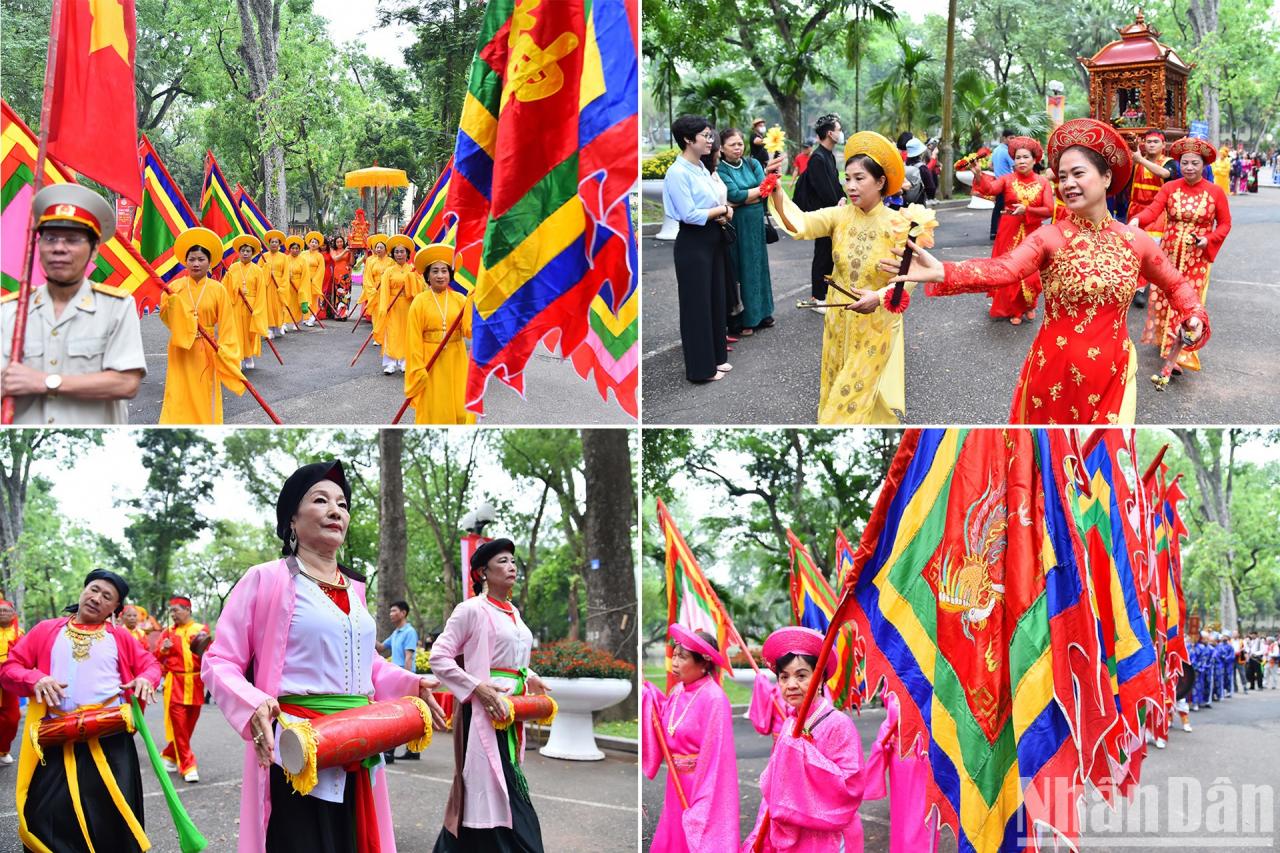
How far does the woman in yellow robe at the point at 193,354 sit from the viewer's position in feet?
26.7

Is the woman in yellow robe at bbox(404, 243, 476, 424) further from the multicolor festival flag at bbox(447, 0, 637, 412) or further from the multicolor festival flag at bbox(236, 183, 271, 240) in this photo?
the multicolor festival flag at bbox(236, 183, 271, 240)

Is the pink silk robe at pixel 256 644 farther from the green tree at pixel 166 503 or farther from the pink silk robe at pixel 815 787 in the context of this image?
the green tree at pixel 166 503

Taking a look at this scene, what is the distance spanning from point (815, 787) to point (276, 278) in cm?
1437

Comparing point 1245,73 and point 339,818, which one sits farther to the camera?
point 1245,73

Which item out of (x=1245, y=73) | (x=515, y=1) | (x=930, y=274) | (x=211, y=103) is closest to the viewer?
(x=930, y=274)

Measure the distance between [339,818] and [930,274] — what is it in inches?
112

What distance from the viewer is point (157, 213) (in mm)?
10508

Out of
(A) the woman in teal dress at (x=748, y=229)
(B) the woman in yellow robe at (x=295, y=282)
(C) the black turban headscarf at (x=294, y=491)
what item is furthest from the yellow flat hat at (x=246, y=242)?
(C) the black turban headscarf at (x=294, y=491)

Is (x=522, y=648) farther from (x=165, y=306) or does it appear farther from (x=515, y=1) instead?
(x=165, y=306)

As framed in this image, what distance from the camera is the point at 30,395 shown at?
4.49 meters

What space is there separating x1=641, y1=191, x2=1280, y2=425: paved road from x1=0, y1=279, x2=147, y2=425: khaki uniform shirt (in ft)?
13.0

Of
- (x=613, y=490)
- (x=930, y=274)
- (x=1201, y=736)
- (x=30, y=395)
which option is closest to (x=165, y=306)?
(x=30, y=395)

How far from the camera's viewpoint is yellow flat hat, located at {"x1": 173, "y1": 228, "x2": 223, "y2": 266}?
8781mm

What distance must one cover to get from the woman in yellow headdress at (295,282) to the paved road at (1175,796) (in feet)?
30.0
